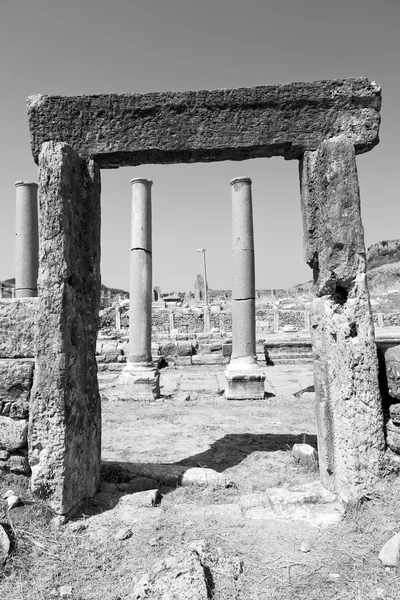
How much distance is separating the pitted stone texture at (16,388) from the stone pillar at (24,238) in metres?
8.05

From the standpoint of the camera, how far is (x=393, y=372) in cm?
336

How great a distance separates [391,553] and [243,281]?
25.2 ft

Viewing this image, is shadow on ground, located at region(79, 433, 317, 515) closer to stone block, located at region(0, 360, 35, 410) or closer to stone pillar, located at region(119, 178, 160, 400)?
stone block, located at region(0, 360, 35, 410)

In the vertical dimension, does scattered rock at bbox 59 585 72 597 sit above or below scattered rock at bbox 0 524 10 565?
below

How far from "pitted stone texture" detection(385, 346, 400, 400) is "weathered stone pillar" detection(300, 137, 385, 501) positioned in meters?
0.11

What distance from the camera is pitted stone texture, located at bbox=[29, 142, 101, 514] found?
3.37 meters

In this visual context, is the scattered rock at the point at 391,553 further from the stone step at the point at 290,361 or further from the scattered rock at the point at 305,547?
the stone step at the point at 290,361

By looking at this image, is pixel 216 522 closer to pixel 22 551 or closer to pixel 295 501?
pixel 295 501

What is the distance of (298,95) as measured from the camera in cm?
386

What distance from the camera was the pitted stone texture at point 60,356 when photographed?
11.1 feet

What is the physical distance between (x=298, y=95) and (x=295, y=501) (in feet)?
11.9

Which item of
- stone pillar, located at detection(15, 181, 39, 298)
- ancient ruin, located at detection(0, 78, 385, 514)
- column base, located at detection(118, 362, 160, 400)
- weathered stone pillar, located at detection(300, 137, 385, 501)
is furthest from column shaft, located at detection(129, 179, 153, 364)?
weathered stone pillar, located at detection(300, 137, 385, 501)

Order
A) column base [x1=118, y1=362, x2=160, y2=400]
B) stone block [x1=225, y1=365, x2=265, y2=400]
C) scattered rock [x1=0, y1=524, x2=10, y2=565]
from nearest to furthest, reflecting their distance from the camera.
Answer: scattered rock [x1=0, y1=524, x2=10, y2=565] → stone block [x1=225, y1=365, x2=265, y2=400] → column base [x1=118, y1=362, x2=160, y2=400]

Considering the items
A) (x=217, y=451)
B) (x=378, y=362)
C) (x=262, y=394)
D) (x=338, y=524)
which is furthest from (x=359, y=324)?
(x=262, y=394)
